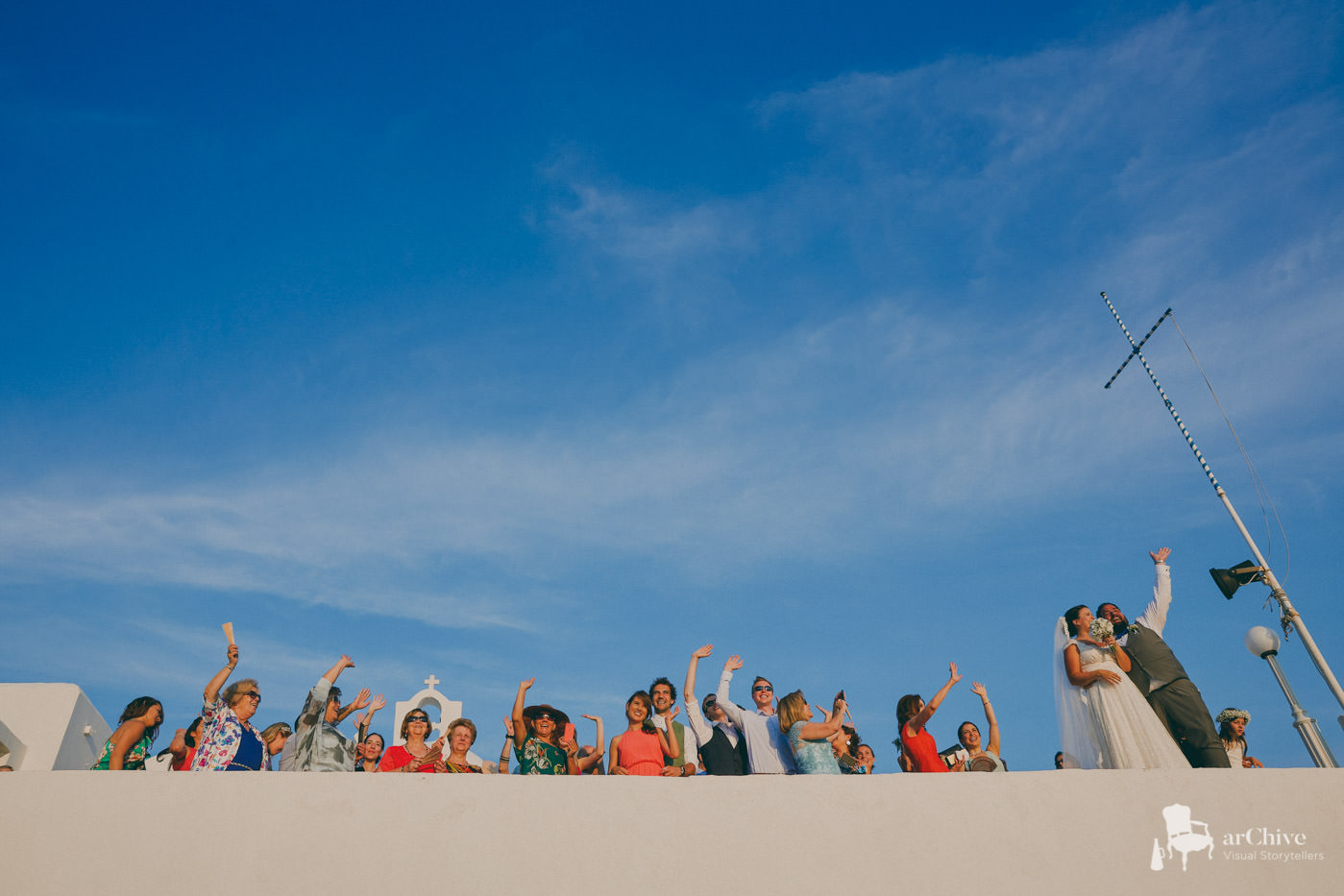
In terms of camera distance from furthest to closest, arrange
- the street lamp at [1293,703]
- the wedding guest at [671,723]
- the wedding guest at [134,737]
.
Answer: the street lamp at [1293,703]
the wedding guest at [671,723]
the wedding guest at [134,737]

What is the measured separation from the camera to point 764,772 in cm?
680

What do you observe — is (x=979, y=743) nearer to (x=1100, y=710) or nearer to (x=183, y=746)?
(x=1100, y=710)

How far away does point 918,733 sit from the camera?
7.29 metres

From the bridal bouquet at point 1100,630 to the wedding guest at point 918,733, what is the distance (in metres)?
1.21

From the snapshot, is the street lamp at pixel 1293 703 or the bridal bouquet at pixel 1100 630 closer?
the bridal bouquet at pixel 1100 630

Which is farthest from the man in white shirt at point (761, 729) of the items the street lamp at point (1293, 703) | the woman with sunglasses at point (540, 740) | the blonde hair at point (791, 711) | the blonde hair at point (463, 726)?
the street lamp at point (1293, 703)

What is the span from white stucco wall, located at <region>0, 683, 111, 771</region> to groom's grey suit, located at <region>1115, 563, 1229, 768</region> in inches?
443

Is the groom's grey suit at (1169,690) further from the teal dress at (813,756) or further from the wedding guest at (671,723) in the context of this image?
the wedding guest at (671,723)

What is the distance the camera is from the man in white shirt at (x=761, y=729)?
6.79m

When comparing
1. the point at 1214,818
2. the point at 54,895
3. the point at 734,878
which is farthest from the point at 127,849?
the point at 1214,818

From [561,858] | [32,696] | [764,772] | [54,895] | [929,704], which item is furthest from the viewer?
[32,696]

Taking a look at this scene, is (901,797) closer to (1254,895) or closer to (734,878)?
(734,878)

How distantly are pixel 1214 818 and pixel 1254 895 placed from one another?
0.49 metres

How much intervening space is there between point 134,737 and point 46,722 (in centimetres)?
521
